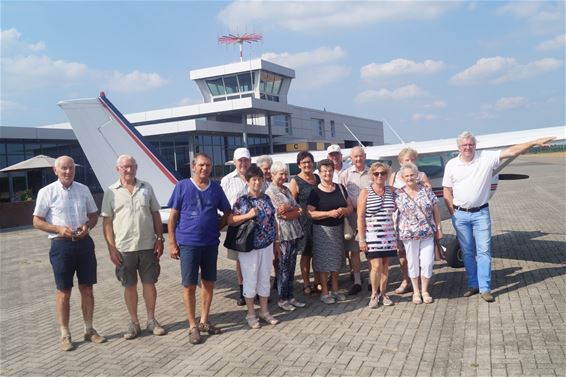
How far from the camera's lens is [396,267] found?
6.79 m

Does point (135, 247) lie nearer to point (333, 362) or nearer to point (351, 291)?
point (333, 362)

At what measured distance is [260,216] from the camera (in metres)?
4.46

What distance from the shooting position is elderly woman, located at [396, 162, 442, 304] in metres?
4.81

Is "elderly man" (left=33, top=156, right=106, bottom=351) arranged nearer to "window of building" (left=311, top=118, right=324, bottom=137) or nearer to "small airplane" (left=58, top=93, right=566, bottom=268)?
"small airplane" (left=58, top=93, right=566, bottom=268)

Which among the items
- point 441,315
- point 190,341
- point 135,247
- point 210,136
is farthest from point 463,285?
point 210,136

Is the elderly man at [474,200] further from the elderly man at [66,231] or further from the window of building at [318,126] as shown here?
the window of building at [318,126]

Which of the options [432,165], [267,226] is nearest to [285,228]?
[267,226]

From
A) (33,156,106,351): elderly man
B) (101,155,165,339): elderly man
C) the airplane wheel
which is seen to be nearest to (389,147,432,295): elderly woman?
the airplane wheel

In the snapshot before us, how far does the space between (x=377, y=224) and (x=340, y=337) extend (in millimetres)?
1353

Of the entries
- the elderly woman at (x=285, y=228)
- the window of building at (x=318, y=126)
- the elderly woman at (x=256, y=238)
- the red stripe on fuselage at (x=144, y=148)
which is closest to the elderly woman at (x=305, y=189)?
the elderly woman at (x=285, y=228)

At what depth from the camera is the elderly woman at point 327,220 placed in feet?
16.1

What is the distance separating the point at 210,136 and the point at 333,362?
2737 cm

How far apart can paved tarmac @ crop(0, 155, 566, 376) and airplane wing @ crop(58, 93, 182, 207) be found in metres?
1.75

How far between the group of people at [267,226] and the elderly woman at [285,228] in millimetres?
12
